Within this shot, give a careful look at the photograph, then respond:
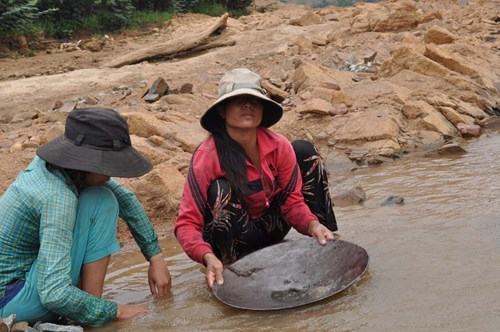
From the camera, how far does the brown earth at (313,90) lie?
5.80m

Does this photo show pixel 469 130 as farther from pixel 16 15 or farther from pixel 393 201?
pixel 16 15

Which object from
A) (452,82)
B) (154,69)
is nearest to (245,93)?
(452,82)

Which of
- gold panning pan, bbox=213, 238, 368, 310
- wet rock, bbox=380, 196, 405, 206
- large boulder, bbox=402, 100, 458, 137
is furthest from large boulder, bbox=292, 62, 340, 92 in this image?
gold panning pan, bbox=213, 238, 368, 310

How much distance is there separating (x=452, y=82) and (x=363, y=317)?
5967mm

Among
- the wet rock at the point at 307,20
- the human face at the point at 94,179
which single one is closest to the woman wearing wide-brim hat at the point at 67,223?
the human face at the point at 94,179

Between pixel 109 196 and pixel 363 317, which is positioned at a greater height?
pixel 109 196

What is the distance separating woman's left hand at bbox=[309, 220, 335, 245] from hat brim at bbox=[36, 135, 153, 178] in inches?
34.5

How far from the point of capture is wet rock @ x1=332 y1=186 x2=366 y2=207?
15.0 feet

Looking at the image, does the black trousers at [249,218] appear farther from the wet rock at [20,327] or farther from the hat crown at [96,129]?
the wet rock at [20,327]

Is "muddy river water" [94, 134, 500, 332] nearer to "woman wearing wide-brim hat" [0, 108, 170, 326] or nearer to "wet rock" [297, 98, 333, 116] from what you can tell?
"woman wearing wide-brim hat" [0, 108, 170, 326]

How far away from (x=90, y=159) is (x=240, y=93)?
0.74 meters

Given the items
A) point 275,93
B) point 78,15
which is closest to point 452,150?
point 275,93

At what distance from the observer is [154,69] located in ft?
31.6

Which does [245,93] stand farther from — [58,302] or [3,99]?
[3,99]
